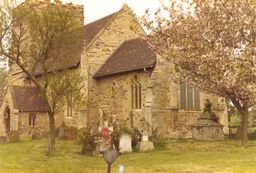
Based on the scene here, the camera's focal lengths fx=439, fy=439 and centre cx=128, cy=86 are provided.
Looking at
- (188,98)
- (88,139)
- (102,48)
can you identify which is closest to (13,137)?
(102,48)

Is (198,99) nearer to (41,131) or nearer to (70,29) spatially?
(70,29)

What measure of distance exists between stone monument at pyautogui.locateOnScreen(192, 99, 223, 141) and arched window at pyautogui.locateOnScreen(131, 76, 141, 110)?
430 cm

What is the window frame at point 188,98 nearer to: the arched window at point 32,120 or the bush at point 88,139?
the bush at point 88,139

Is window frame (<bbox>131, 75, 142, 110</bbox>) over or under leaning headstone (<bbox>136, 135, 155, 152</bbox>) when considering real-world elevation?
over

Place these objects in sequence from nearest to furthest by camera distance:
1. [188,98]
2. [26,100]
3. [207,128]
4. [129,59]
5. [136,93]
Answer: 1. [207,128]
2. [136,93]
3. [188,98]
4. [129,59]
5. [26,100]

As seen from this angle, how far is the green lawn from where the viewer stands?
16.1 m

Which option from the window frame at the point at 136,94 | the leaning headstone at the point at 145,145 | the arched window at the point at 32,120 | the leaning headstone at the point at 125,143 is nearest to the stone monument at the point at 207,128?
the window frame at the point at 136,94

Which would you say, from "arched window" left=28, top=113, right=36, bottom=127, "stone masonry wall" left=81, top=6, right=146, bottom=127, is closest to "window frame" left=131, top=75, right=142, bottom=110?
"stone masonry wall" left=81, top=6, right=146, bottom=127

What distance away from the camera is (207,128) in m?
27.4

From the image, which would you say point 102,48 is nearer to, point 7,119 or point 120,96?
point 120,96

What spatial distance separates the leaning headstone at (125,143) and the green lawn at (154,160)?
31.7 inches

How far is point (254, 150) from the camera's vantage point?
70.7 feet

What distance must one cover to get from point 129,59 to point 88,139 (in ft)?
33.3

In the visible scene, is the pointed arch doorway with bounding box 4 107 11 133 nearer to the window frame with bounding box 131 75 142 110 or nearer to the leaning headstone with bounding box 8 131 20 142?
the leaning headstone with bounding box 8 131 20 142
